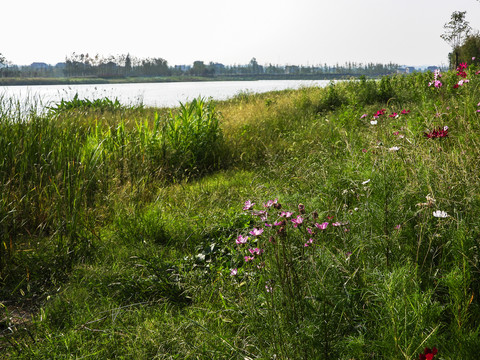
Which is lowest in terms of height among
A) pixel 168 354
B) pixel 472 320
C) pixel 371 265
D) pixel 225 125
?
pixel 168 354

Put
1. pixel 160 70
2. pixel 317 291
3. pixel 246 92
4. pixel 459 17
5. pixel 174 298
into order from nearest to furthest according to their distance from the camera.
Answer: pixel 317 291, pixel 174 298, pixel 246 92, pixel 459 17, pixel 160 70

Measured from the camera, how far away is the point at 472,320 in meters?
1.76

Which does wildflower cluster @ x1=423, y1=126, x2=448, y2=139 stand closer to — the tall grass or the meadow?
the meadow

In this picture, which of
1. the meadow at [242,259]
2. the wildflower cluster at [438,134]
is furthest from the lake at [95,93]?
the wildflower cluster at [438,134]

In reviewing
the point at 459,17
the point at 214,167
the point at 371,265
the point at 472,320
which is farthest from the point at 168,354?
the point at 459,17

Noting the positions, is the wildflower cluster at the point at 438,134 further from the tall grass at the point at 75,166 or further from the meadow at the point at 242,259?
the tall grass at the point at 75,166

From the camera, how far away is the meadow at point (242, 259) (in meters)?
1.64

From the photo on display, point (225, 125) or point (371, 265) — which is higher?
point (225, 125)

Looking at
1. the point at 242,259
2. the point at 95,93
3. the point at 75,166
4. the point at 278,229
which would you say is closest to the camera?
the point at 278,229

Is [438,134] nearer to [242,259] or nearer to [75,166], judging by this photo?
[242,259]

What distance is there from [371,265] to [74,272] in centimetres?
217

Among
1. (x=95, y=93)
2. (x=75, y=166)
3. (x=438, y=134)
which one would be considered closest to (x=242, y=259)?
(x=438, y=134)

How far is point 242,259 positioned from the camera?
2.76m

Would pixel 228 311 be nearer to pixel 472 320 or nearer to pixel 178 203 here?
pixel 472 320
